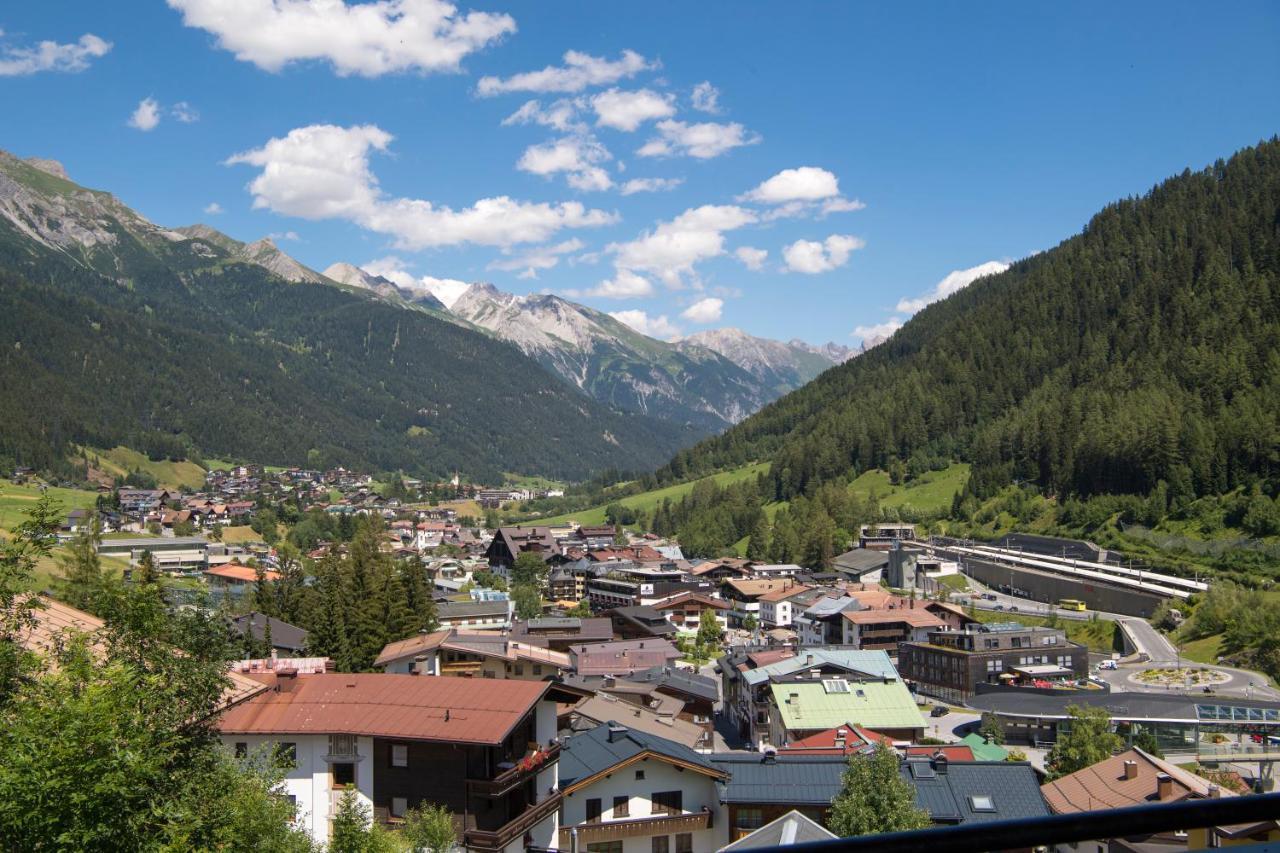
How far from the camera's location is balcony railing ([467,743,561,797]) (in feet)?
66.9

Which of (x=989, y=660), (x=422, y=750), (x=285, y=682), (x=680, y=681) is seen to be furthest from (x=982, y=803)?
(x=989, y=660)

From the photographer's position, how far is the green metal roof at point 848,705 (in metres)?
40.7

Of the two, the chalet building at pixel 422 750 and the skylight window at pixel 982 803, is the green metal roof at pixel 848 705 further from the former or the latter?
the chalet building at pixel 422 750

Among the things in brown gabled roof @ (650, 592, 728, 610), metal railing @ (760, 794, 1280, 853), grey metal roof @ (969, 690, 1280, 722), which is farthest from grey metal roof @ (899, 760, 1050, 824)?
brown gabled roof @ (650, 592, 728, 610)

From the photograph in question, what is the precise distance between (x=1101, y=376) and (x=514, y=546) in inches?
2979

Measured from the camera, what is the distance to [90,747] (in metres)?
8.67

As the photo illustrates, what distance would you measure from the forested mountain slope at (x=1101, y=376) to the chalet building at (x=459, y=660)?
67.6 m

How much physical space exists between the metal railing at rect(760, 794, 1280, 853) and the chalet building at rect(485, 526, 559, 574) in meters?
107

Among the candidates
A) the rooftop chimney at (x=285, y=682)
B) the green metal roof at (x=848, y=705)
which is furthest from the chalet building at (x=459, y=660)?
the rooftop chimney at (x=285, y=682)

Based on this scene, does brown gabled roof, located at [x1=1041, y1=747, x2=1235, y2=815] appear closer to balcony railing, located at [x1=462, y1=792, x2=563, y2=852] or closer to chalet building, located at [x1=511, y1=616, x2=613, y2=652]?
balcony railing, located at [x1=462, y1=792, x2=563, y2=852]

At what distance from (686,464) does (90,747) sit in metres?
168

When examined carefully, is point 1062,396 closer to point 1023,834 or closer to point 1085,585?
point 1085,585

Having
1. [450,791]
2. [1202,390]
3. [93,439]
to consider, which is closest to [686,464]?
[1202,390]

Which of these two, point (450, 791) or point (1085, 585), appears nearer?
point (450, 791)
